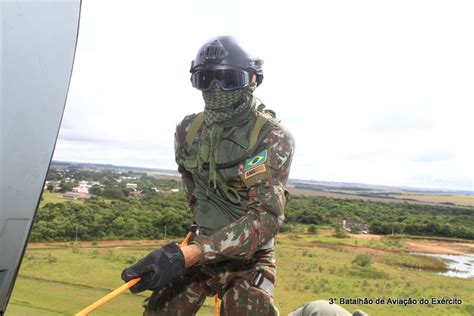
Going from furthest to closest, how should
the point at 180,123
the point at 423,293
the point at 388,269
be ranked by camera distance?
the point at 388,269, the point at 423,293, the point at 180,123

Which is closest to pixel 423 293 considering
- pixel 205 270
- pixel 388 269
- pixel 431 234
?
pixel 388 269

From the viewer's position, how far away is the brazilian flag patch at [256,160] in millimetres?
2223

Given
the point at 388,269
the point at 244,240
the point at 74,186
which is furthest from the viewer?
the point at 388,269

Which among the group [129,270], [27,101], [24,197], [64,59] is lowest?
[129,270]

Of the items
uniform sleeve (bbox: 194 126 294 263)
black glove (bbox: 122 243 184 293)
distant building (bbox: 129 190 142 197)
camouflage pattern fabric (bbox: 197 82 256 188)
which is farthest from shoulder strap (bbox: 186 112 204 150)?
distant building (bbox: 129 190 142 197)

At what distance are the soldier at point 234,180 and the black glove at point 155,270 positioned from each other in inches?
12.6

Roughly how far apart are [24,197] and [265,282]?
1.36 meters

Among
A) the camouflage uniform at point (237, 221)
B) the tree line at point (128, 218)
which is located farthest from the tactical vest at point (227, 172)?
the tree line at point (128, 218)

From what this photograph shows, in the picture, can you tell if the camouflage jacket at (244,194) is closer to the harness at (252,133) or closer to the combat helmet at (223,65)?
the harness at (252,133)

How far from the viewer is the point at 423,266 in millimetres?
11602

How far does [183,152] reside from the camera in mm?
2604

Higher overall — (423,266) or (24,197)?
(24,197)

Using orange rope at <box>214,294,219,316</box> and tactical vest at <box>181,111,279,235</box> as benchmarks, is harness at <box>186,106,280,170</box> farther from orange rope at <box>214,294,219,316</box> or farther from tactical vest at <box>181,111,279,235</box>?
orange rope at <box>214,294,219,316</box>

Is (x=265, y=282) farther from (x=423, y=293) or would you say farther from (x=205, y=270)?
(x=423, y=293)
